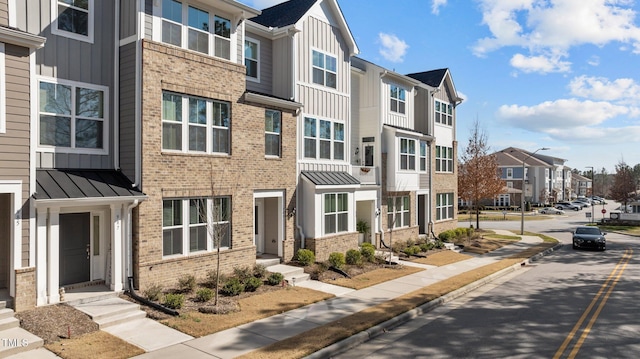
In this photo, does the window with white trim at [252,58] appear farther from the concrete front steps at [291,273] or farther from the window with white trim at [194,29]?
the concrete front steps at [291,273]

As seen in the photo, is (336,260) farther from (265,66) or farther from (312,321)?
(265,66)

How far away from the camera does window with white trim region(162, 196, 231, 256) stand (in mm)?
13227

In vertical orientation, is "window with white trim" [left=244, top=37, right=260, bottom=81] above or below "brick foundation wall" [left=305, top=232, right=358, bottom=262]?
above

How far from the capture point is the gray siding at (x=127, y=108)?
12523 millimetres

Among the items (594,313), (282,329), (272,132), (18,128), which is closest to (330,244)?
(272,132)

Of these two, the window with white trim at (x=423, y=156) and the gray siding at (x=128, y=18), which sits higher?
the gray siding at (x=128, y=18)

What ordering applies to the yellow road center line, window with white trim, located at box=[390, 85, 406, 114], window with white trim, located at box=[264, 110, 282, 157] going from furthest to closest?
window with white trim, located at box=[390, 85, 406, 114] < window with white trim, located at box=[264, 110, 282, 157] < the yellow road center line

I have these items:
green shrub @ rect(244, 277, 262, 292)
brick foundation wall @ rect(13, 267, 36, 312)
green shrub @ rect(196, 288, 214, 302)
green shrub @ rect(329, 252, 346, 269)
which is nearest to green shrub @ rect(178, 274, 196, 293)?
green shrub @ rect(196, 288, 214, 302)

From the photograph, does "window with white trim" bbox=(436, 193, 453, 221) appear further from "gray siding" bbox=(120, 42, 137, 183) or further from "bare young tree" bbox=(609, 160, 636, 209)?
"bare young tree" bbox=(609, 160, 636, 209)

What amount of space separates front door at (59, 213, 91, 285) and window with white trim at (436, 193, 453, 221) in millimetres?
22254

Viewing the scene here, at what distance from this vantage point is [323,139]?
19484 millimetres

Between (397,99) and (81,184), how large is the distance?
18170 millimetres

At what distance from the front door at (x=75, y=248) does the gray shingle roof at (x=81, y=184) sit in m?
1.21

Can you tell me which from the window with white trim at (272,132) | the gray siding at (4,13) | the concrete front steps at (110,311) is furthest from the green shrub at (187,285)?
the gray siding at (4,13)
